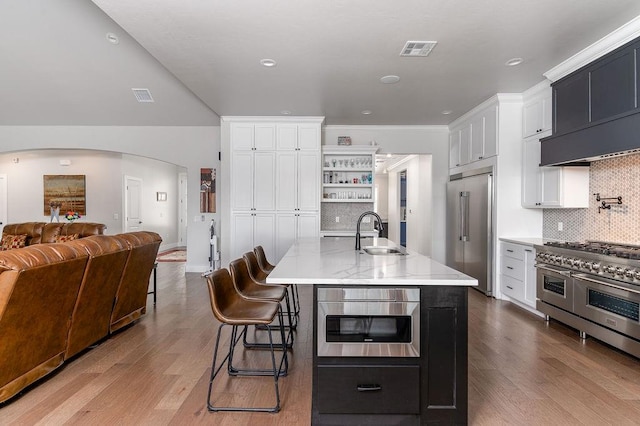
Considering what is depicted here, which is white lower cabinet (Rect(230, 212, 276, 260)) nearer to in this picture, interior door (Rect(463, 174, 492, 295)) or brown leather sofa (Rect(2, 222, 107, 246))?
brown leather sofa (Rect(2, 222, 107, 246))

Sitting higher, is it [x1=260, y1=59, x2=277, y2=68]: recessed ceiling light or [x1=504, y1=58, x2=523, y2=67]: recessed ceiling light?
[x1=504, y1=58, x2=523, y2=67]: recessed ceiling light

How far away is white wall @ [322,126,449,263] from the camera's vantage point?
6.29 metres

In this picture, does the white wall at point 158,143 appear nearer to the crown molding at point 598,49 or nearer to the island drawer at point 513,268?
the island drawer at point 513,268

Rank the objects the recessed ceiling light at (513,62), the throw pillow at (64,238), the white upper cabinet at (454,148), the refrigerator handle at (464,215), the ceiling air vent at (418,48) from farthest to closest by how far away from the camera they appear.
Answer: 1. the white upper cabinet at (454,148)
2. the refrigerator handle at (464,215)
3. the throw pillow at (64,238)
4. the recessed ceiling light at (513,62)
5. the ceiling air vent at (418,48)

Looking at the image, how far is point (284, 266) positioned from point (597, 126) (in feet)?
10.3

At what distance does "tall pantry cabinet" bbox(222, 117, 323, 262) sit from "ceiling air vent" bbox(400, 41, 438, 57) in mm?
2501

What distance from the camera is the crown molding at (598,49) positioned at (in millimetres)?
2830

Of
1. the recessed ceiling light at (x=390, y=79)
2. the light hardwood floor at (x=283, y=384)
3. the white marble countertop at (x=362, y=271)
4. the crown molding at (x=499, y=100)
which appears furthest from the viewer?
the crown molding at (x=499, y=100)

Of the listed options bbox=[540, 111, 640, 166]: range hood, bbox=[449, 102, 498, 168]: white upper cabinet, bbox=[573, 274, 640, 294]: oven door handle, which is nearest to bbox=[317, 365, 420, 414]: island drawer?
bbox=[573, 274, 640, 294]: oven door handle

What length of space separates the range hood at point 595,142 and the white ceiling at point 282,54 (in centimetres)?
79

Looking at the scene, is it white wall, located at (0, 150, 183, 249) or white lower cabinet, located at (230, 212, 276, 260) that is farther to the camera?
white wall, located at (0, 150, 183, 249)

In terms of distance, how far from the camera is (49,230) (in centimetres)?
546

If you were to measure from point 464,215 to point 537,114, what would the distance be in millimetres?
1783

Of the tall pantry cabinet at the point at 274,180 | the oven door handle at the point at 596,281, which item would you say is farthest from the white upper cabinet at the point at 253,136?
the oven door handle at the point at 596,281
